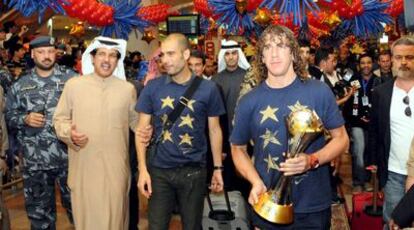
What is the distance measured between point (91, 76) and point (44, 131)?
69 centimetres

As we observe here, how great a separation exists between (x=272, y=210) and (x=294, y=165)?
25 centimetres

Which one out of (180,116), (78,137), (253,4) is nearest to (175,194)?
(180,116)

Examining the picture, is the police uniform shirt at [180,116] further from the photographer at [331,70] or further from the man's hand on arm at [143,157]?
the photographer at [331,70]

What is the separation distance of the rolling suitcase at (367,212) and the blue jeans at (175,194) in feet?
5.59

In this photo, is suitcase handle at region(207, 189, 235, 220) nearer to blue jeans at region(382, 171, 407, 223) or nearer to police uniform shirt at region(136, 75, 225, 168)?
police uniform shirt at region(136, 75, 225, 168)

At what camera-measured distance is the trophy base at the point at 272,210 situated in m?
2.98

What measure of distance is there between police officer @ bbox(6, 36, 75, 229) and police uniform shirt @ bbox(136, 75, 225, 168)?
3.64 feet

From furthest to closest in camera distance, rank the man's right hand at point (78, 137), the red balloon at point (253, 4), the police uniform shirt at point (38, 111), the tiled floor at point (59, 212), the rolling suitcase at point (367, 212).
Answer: the red balloon at point (253, 4) < the tiled floor at point (59, 212) < the rolling suitcase at point (367, 212) < the police uniform shirt at point (38, 111) < the man's right hand at point (78, 137)

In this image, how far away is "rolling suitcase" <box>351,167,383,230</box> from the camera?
5.37 m

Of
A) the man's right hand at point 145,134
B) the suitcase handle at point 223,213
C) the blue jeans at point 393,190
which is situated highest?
the man's right hand at point 145,134

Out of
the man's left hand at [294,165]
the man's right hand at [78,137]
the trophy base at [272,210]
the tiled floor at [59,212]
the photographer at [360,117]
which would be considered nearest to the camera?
the man's left hand at [294,165]

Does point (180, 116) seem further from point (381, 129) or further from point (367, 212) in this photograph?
point (367, 212)

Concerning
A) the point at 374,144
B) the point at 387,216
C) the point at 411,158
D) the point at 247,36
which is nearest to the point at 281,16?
the point at 247,36

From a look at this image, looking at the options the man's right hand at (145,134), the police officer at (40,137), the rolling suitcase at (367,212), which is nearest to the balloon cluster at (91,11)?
the police officer at (40,137)
